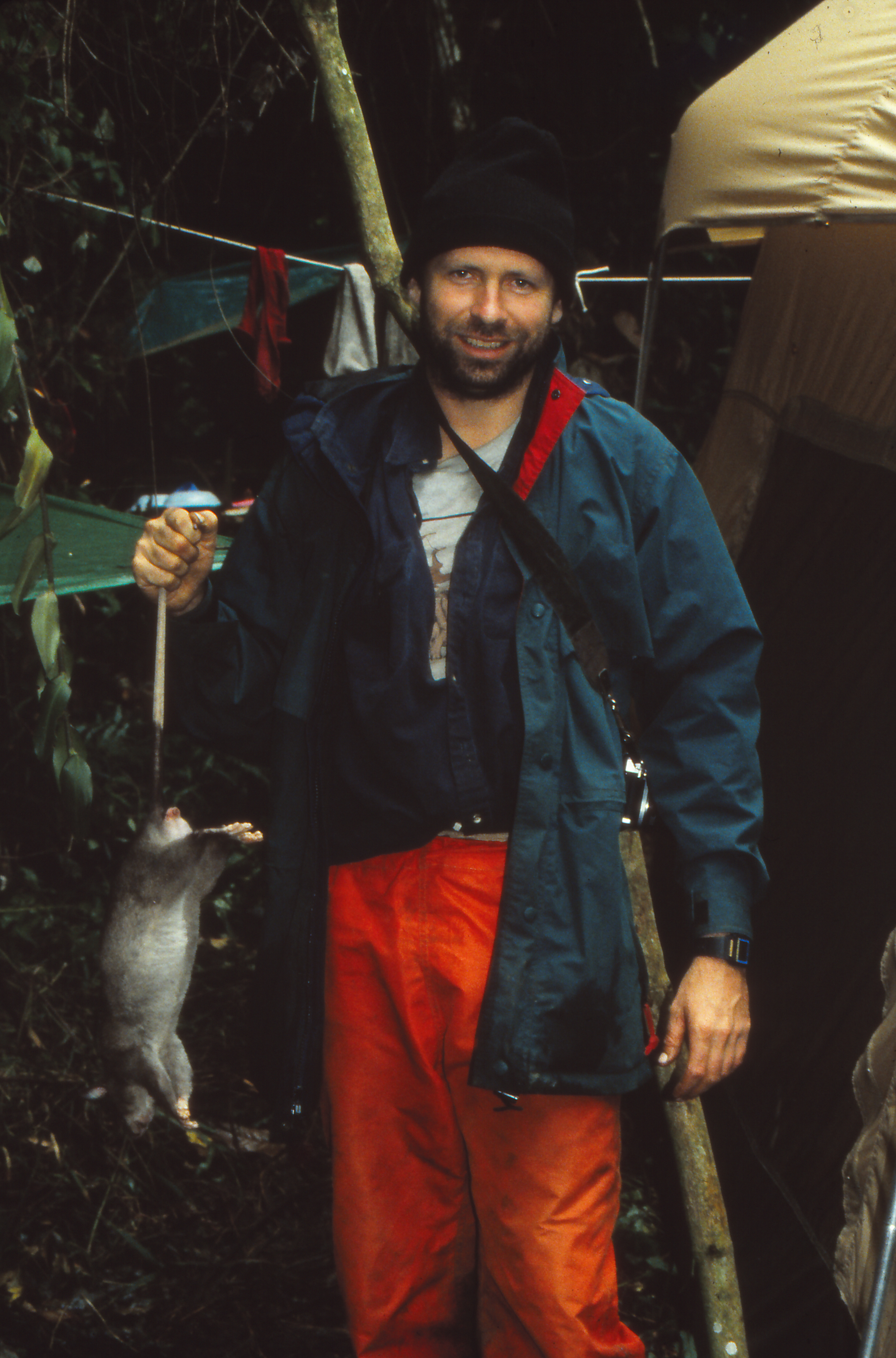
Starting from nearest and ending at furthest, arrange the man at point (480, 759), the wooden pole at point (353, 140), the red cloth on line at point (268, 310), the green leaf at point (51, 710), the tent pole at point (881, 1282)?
the tent pole at point (881, 1282) < the green leaf at point (51, 710) < the man at point (480, 759) < the wooden pole at point (353, 140) < the red cloth on line at point (268, 310)

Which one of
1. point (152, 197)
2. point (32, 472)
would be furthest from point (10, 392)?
point (152, 197)

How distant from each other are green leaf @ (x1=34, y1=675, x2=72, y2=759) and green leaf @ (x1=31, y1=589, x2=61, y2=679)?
0.08 feet

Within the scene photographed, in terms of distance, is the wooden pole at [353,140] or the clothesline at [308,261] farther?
the clothesline at [308,261]

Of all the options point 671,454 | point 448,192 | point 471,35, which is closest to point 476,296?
point 448,192

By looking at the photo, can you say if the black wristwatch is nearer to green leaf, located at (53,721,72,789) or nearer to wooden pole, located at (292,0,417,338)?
green leaf, located at (53,721,72,789)

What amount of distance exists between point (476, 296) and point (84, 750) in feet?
3.13

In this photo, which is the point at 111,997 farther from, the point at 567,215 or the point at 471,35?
the point at 471,35

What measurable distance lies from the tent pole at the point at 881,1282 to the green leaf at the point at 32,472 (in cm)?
153

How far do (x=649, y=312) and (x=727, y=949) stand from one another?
251 centimetres

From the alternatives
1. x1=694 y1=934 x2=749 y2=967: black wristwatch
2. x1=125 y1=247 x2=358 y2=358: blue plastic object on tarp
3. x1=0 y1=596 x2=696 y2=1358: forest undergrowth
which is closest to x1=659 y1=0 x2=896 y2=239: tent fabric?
x1=694 y1=934 x2=749 y2=967: black wristwatch

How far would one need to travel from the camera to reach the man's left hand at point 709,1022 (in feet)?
5.68

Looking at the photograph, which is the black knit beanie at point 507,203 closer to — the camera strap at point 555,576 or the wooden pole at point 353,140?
the camera strap at point 555,576

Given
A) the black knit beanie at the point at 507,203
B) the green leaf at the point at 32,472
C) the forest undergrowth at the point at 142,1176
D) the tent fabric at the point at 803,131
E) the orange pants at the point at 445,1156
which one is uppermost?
the tent fabric at the point at 803,131

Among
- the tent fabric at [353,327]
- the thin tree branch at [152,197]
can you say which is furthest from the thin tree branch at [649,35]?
the tent fabric at [353,327]
